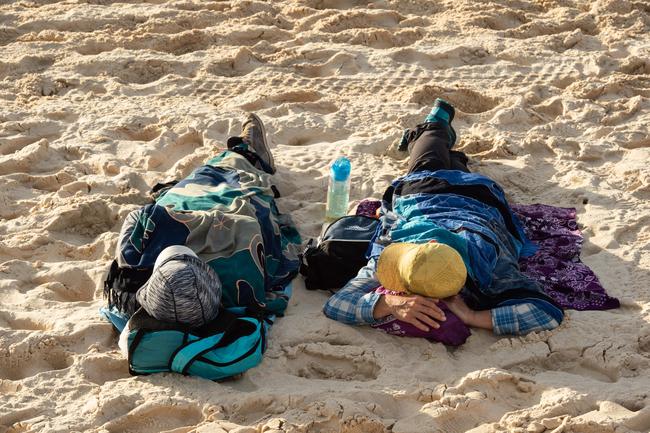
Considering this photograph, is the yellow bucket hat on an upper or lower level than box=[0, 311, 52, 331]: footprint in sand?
upper

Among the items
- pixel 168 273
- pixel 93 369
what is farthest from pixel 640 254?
pixel 93 369

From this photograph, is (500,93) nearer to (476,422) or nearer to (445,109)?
→ (445,109)

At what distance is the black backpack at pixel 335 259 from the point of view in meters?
3.64

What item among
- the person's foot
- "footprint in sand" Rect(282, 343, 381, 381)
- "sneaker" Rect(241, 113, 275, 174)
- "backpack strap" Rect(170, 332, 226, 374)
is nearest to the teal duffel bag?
"backpack strap" Rect(170, 332, 226, 374)

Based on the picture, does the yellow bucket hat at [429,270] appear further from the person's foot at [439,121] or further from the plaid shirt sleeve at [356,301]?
the person's foot at [439,121]

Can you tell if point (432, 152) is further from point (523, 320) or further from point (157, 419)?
point (157, 419)

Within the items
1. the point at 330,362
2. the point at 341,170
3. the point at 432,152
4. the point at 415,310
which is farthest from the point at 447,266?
the point at 432,152

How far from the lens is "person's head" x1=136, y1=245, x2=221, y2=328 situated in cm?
297

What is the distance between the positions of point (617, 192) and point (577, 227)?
412mm

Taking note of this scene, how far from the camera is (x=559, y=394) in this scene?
9.29 ft

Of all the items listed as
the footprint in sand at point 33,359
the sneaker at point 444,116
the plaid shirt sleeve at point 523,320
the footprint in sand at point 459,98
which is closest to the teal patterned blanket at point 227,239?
the footprint in sand at point 33,359

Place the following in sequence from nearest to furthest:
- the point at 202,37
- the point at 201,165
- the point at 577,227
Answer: the point at 577,227 → the point at 201,165 → the point at 202,37

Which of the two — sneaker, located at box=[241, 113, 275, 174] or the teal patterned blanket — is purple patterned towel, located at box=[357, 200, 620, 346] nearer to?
the teal patterned blanket

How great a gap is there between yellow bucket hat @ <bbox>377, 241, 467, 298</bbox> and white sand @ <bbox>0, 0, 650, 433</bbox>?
23 cm
